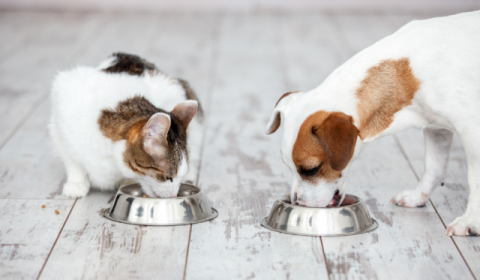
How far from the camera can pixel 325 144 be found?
1.95 meters

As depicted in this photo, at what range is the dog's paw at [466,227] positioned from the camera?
7.03ft

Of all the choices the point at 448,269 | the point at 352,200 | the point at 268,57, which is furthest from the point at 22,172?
the point at 268,57

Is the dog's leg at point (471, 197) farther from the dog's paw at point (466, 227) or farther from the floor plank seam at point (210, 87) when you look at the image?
A: the floor plank seam at point (210, 87)

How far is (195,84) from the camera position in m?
4.54

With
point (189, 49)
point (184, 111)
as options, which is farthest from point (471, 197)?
point (189, 49)

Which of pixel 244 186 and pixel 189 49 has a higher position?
pixel 244 186

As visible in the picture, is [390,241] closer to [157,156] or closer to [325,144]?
[325,144]

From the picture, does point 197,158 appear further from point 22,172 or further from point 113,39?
point 113,39

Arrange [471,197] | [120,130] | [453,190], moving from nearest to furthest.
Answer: [471,197]
[120,130]
[453,190]

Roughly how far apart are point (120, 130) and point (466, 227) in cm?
152

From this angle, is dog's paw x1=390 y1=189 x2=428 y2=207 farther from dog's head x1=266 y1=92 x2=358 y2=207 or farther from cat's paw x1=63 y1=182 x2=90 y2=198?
cat's paw x1=63 y1=182 x2=90 y2=198

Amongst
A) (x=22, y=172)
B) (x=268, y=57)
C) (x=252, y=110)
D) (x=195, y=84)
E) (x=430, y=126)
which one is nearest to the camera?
(x=430, y=126)

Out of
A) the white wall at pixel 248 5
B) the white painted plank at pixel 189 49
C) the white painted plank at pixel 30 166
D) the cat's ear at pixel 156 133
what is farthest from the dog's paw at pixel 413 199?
the white wall at pixel 248 5

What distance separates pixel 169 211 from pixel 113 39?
4.12 m
